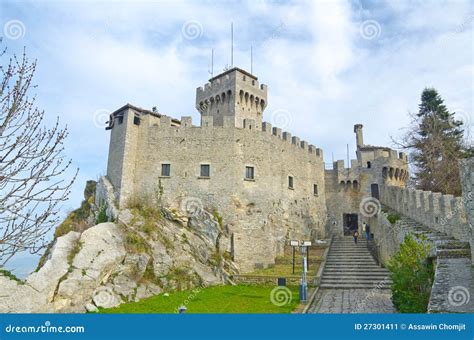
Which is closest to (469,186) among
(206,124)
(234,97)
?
(206,124)

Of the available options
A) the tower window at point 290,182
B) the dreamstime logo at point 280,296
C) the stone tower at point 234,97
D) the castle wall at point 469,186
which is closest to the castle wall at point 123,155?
the stone tower at point 234,97

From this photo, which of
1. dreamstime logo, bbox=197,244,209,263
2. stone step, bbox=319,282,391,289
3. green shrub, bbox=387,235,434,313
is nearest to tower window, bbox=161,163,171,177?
dreamstime logo, bbox=197,244,209,263

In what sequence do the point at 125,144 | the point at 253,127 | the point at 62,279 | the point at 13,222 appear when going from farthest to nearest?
the point at 253,127 < the point at 125,144 < the point at 62,279 < the point at 13,222

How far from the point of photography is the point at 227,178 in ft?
77.7

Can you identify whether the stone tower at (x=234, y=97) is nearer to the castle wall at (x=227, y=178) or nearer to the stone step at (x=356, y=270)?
the castle wall at (x=227, y=178)


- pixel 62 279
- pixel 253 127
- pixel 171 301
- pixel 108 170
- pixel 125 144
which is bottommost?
pixel 171 301

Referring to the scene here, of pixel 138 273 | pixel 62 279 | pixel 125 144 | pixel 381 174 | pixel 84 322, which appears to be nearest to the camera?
pixel 84 322

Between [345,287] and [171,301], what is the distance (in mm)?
8727

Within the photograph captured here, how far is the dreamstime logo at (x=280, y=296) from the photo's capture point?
14.5 m

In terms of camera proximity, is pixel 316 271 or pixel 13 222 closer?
pixel 13 222

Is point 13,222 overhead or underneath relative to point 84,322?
overhead

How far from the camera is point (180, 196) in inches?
913

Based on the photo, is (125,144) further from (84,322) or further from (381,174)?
(381,174)

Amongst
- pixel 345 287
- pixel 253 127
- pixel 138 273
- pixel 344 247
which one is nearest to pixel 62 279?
→ pixel 138 273
